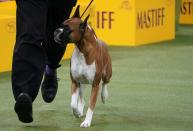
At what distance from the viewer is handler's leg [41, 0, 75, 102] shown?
378cm

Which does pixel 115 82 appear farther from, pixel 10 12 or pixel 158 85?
pixel 10 12

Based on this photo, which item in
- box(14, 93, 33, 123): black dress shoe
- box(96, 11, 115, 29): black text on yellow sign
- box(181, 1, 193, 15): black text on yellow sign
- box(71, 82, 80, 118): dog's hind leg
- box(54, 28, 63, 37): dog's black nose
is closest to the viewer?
box(14, 93, 33, 123): black dress shoe

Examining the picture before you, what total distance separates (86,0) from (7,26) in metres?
2.41

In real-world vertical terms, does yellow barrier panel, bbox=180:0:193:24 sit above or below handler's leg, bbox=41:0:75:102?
below

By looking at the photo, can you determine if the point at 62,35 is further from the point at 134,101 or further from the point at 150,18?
the point at 150,18

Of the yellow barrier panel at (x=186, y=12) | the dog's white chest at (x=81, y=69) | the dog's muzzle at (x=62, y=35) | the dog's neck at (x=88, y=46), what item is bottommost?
the yellow barrier panel at (x=186, y=12)

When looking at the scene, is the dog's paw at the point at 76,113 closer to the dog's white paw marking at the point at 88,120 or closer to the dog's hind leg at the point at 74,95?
the dog's hind leg at the point at 74,95

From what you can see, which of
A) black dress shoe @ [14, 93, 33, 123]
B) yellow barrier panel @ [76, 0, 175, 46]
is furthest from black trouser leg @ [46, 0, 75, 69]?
yellow barrier panel @ [76, 0, 175, 46]

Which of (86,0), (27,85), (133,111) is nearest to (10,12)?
(86,0)

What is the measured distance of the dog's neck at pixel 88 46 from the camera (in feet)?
12.4

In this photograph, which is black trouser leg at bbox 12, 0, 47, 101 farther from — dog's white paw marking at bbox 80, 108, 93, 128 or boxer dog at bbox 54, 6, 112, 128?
dog's white paw marking at bbox 80, 108, 93, 128

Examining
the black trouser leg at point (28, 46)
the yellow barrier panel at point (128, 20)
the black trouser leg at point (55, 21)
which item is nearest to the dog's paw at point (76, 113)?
the black trouser leg at point (55, 21)

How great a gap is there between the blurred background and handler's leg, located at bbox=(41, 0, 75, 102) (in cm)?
19

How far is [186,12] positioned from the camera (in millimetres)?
11141
